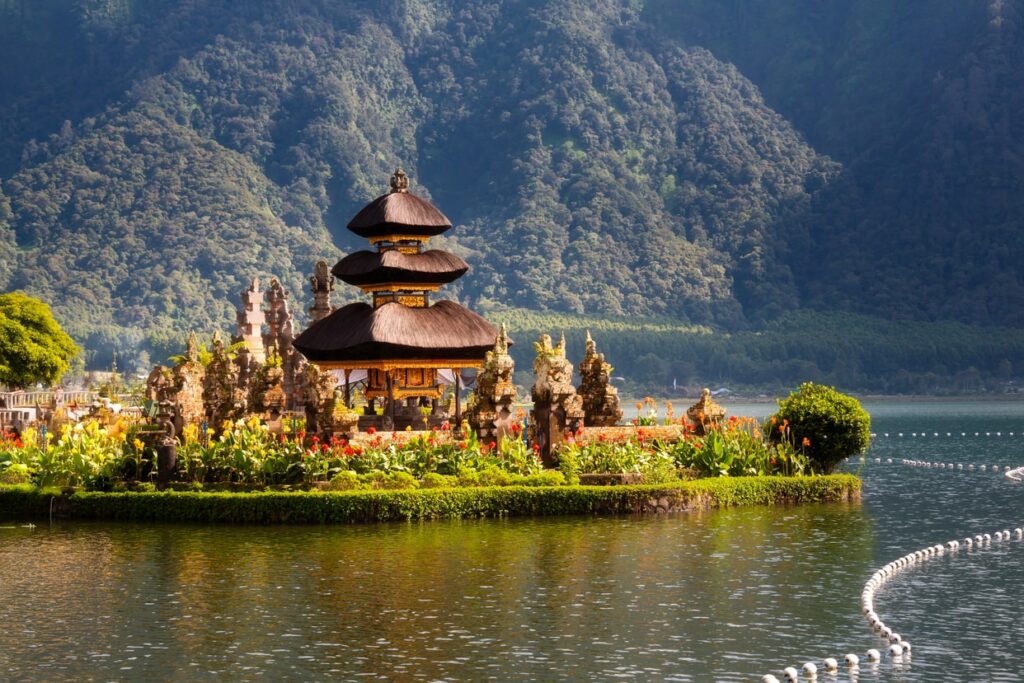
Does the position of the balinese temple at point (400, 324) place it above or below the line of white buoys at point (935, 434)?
above

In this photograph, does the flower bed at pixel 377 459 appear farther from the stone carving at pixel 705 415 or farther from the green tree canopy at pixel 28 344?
the green tree canopy at pixel 28 344

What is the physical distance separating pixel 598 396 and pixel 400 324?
5.71 metres

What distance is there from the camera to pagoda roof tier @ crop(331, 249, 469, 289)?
46.8 m

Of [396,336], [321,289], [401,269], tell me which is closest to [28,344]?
[321,289]

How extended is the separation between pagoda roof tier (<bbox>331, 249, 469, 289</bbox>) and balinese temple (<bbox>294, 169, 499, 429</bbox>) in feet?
0.09

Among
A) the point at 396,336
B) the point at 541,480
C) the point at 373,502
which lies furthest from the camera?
the point at 396,336

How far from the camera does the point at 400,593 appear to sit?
2512 cm

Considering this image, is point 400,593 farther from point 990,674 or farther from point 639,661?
point 990,674

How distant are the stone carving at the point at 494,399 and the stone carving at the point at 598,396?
272 inches

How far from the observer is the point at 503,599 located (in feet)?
80.8

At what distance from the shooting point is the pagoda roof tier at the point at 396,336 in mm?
44812

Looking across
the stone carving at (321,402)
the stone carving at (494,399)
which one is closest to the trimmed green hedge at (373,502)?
the stone carving at (494,399)

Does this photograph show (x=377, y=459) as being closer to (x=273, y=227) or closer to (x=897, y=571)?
(x=897, y=571)

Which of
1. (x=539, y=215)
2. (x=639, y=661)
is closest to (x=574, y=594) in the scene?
(x=639, y=661)
